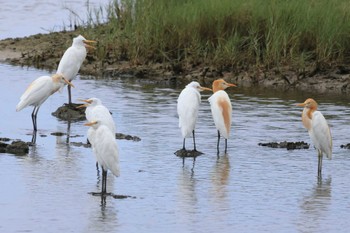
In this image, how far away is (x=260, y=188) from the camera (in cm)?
1184

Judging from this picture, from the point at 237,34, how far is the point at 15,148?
23.3 ft

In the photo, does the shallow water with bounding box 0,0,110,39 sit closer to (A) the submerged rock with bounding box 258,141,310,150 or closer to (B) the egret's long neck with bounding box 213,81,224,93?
(B) the egret's long neck with bounding box 213,81,224,93

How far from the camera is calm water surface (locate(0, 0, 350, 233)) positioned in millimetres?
10328

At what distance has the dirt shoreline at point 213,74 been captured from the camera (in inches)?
751

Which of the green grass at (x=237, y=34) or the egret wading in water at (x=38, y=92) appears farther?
the green grass at (x=237, y=34)

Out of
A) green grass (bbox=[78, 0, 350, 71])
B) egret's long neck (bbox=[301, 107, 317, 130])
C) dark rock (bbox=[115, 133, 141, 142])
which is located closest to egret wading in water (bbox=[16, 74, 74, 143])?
dark rock (bbox=[115, 133, 141, 142])

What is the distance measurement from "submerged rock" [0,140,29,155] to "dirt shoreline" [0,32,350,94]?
247 inches

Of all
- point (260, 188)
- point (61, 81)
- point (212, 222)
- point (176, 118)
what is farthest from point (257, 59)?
point (212, 222)

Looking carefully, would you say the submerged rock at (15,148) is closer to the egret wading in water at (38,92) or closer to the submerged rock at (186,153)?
the egret wading in water at (38,92)

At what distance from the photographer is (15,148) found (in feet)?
43.9

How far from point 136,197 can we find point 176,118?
4996mm

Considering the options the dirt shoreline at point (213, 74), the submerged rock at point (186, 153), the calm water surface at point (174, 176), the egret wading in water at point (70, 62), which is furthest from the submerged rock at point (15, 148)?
the dirt shoreline at point (213, 74)

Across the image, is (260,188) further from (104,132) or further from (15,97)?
(15,97)

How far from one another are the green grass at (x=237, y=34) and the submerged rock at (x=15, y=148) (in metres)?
6.49
